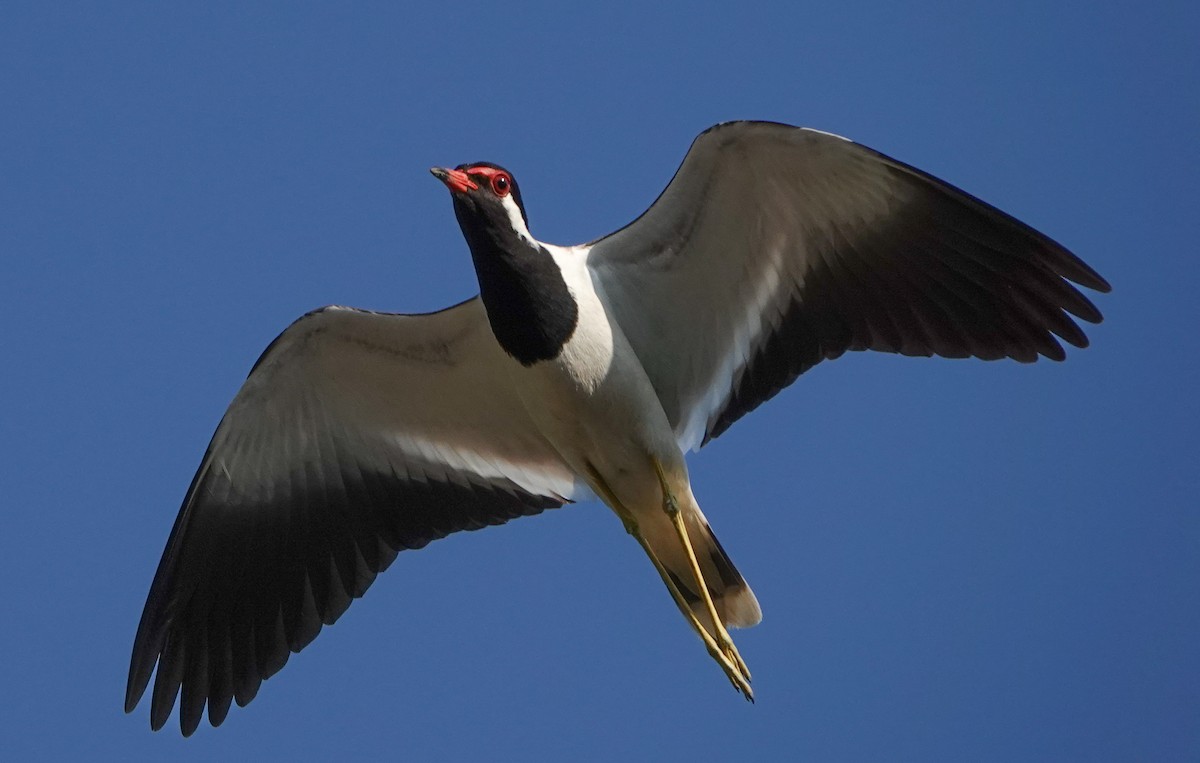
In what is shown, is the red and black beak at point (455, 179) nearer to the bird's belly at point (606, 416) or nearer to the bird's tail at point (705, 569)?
the bird's belly at point (606, 416)

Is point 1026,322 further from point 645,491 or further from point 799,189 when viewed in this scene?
point 645,491

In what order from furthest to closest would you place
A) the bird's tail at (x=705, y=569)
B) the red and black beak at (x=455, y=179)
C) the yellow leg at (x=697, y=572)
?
the bird's tail at (x=705, y=569), the yellow leg at (x=697, y=572), the red and black beak at (x=455, y=179)

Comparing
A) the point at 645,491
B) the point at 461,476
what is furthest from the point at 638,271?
the point at 461,476

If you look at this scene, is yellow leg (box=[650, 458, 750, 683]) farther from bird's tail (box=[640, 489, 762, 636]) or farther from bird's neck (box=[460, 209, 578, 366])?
bird's neck (box=[460, 209, 578, 366])

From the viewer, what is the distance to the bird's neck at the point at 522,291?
276 inches

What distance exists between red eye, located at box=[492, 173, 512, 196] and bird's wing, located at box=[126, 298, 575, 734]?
954mm

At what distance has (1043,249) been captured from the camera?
699cm

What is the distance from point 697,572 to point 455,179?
7.44 ft

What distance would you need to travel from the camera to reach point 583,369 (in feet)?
23.4

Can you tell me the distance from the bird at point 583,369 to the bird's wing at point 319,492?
0.04ft

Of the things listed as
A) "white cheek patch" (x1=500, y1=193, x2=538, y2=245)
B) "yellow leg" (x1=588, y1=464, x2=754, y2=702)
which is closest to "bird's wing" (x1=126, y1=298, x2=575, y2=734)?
"yellow leg" (x1=588, y1=464, x2=754, y2=702)

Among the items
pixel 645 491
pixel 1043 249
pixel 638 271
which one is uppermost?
pixel 638 271

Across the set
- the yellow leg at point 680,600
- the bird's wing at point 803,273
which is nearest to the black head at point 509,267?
the bird's wing at point 803,273

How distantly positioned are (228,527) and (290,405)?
0.78m
